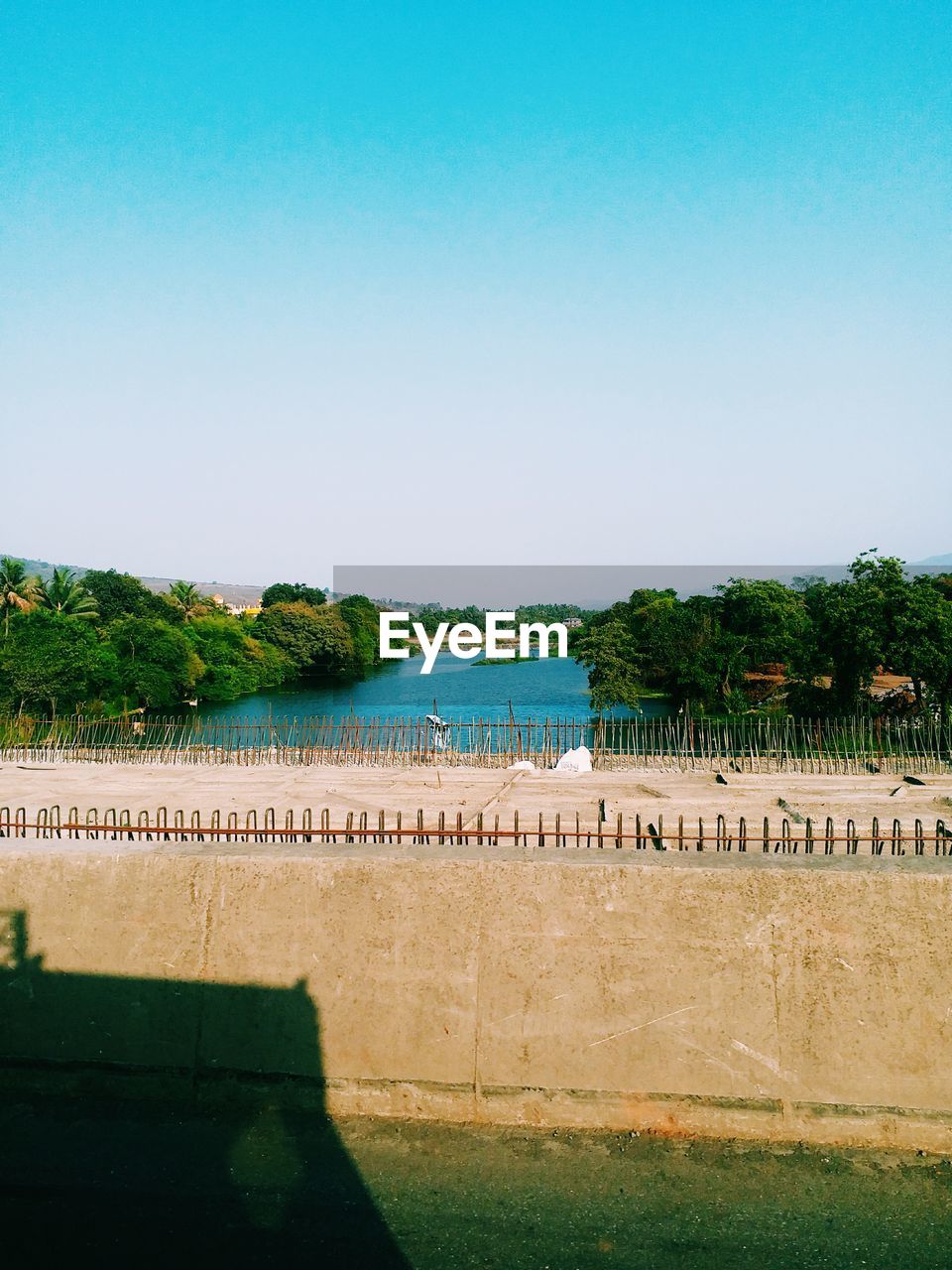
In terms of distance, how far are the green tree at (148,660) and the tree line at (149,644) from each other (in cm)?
6

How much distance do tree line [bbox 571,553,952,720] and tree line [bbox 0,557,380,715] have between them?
76.1ft

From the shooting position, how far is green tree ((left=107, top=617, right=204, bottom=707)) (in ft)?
145

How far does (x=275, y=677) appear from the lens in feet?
208

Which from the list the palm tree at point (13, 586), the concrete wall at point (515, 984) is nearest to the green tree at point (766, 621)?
the concrete wall at point (515, 984)

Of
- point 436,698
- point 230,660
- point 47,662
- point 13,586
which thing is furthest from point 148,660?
point 436,698

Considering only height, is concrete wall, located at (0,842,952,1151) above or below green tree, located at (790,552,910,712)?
below

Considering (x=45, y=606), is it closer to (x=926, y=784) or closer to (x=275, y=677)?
(x=275, y=677)

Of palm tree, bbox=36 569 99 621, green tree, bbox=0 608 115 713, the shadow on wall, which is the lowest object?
the shadow on wall

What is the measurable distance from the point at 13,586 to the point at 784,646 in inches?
1487

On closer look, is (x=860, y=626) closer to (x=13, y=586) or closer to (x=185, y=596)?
(x=13, y=586)

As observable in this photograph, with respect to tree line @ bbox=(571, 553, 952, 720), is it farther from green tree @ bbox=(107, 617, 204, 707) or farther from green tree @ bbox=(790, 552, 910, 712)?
green tree @ bbox=(107, 617, 204, 707)

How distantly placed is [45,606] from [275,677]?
70.2 feet

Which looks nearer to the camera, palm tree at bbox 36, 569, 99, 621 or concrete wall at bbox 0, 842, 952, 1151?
concrete wall at bbox 0, 842, 952, 1151

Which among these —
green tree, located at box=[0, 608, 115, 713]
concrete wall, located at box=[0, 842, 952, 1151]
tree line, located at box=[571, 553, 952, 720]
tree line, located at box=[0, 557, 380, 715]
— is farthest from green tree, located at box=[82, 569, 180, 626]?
concrete wall, located at box=[0, 842, 952, 1151]
